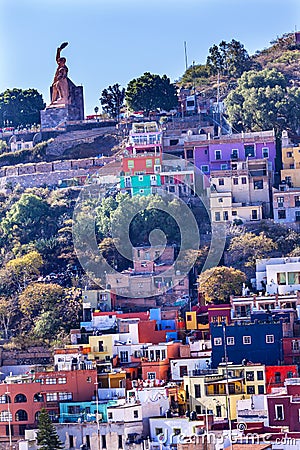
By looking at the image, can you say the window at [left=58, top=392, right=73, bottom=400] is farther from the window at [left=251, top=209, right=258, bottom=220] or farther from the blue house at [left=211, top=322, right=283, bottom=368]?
the window at [left=251, top=209, right=258, bottom=220]

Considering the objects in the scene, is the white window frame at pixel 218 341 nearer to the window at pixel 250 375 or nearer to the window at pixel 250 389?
the window at pixel 250 375

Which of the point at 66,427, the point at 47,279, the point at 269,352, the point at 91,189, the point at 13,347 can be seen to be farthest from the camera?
the point at 91,189

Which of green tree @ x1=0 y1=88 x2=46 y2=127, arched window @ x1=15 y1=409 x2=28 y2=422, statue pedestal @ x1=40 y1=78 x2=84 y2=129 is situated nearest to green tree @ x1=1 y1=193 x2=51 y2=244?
statue pedestal @ x1=40 y1=78 x2=84 y2=129

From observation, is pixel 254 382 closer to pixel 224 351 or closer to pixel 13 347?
pixel 224 351

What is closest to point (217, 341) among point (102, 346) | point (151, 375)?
point (151, 375)

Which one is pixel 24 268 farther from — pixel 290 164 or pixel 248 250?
pixel 290 164

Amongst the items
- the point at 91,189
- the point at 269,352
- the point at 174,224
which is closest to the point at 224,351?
the point at 269,352

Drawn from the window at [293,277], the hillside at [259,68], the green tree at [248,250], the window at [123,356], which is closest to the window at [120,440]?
the window at [123,356]

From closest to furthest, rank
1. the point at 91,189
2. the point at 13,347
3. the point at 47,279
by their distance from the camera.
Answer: the point at 13,347, the point at 47,279, the point at 91,189
